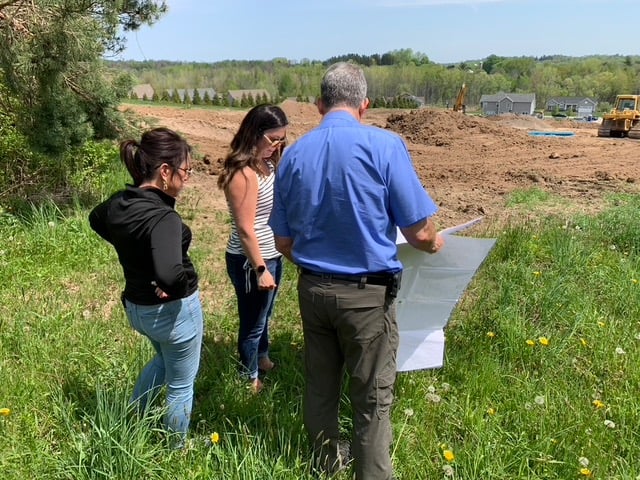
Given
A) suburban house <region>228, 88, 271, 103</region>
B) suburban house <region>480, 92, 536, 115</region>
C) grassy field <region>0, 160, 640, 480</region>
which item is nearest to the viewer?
grassy field <region>0, 160, 640, 480</region>

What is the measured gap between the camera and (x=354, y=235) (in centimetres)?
206

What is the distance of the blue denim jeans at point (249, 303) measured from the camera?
2.88 metres

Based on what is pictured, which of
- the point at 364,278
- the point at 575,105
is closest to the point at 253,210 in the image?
the point at 364,278

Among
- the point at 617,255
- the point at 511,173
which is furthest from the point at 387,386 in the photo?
the point at 511,173

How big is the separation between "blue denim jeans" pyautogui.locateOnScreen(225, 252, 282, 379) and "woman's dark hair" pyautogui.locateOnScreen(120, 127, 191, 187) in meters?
0.82

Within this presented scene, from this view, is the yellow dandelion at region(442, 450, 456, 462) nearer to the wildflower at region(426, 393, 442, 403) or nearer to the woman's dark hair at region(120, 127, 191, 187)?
the wildflower at region(426, 393, 442, 403)

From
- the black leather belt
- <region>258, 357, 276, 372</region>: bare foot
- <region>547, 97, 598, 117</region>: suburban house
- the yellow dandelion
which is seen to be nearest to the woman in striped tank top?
<region>258, 357, 276, 372</region>: bare foot

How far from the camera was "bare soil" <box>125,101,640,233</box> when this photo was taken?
27.8 ft

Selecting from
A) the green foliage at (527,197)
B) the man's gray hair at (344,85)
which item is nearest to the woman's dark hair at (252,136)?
the man's gray hair at (344,85)

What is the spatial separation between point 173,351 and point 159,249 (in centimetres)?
54

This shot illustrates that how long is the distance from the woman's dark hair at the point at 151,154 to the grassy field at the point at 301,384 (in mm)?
988

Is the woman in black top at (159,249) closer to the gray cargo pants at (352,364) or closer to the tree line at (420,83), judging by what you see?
the gray cargo pants at (352,364)

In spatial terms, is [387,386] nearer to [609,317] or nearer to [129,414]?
[129,414]

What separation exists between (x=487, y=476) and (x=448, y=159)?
→ 12252 millimetres
